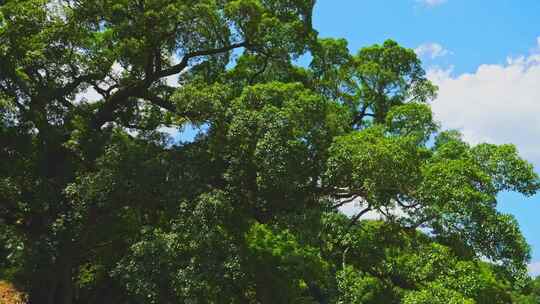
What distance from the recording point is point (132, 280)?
10.6 metres

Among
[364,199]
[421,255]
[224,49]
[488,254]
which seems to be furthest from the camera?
[224,49]

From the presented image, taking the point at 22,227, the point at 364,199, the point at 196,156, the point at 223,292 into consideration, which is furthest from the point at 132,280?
the point at 364,199

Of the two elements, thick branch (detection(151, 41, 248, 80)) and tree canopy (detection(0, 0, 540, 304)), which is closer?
tree canopy (detection(0, 0, 540, 304))

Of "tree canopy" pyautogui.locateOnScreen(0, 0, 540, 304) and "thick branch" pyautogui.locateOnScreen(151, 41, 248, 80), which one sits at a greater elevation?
"thick branch" pyautogui.locateOnScreen(151, 41, 248, 80)

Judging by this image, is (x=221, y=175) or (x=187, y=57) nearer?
(x=221, y=175)

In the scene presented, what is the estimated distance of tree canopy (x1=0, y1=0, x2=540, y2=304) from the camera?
34.1 ft

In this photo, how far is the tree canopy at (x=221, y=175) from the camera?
10406 millimetres

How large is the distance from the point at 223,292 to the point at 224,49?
5.95m

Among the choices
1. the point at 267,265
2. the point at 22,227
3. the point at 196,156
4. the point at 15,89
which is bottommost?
the point at 267,265

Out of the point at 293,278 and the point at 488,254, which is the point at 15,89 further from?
the point at 488,254

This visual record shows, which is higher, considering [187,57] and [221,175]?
[187,57]

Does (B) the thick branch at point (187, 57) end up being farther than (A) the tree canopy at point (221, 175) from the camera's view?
Yes

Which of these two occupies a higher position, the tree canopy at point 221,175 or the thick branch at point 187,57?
the thick branch at point 187,57

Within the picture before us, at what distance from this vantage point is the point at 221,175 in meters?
11.8
